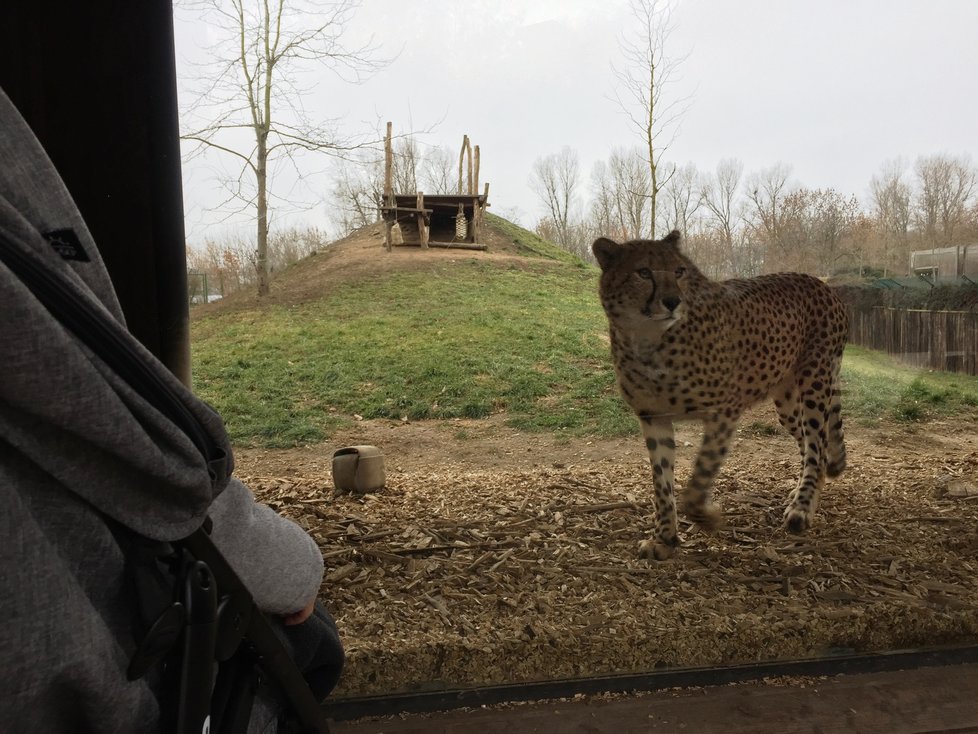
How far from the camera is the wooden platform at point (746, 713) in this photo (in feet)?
6.07

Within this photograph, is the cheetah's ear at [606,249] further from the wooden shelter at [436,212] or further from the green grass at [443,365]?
the wooden shelter at [436,212]

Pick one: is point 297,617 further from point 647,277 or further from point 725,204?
point 725,204

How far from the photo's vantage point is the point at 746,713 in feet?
6.22

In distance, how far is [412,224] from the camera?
305 cm

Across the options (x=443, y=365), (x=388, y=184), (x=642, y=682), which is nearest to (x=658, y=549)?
(x=642, y=682)

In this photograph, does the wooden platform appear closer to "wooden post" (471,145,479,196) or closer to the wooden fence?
the wooden fence

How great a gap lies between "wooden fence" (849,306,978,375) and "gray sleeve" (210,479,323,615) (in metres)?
2.87

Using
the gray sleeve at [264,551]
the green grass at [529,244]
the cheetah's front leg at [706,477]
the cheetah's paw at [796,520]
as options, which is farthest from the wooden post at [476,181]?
the gray sleeve at [264,551]

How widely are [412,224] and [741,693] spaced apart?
2089mm

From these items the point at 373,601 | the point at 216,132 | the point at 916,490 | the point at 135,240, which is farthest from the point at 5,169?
the point at 916,490

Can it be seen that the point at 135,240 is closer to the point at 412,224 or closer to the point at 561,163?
the point at 412,224

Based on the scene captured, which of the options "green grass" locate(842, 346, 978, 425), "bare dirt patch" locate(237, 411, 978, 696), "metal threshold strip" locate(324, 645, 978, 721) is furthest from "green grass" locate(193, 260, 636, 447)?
"metal threshold strip" locate(324, 645, 978, 721)

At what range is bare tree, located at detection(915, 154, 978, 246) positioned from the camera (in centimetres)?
291

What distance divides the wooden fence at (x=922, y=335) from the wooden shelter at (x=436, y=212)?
5.41 feet
